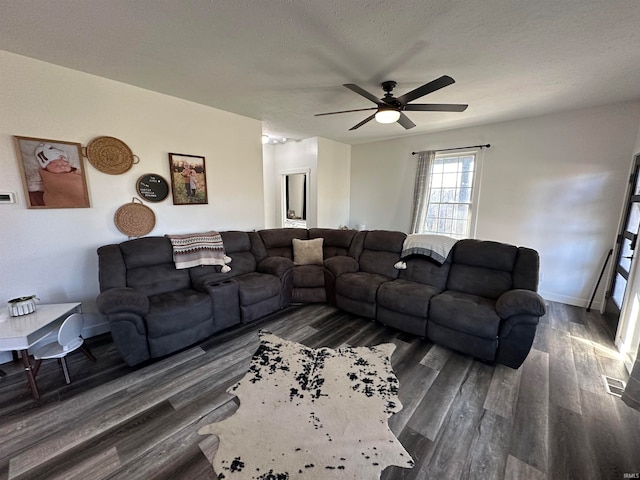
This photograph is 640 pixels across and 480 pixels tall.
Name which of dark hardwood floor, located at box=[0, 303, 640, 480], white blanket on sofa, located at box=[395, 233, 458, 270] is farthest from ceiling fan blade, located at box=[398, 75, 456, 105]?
dark hardwood floor, located at box=[0, 303, 640, 480]

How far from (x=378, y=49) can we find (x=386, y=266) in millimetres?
2406

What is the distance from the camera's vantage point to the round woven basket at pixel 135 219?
2934 millimetres

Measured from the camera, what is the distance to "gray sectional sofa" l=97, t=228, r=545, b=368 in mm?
2315

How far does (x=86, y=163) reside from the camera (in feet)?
8.81

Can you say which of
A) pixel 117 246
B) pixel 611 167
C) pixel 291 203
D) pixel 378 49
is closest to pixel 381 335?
pixel 378 49

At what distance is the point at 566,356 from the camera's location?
2.54 meters

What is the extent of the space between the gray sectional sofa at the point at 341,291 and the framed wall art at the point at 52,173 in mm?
617

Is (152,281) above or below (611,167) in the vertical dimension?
below

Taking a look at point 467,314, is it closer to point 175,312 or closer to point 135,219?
point 175,312

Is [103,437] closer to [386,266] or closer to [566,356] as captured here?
[386,266]

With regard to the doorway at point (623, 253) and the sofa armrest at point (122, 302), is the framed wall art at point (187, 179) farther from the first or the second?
the doorway at point (623, 253)

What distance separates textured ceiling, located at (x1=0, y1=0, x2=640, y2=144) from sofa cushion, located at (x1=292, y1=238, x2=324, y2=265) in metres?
1.99

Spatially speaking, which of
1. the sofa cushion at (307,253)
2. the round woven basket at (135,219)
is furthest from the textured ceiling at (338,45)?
the sofa cushion at (307,253)

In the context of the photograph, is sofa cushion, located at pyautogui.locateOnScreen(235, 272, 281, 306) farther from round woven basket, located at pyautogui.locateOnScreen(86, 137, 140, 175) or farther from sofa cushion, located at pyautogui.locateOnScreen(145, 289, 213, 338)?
round woven basket, located at pyautogui.locateOnScreen(86, 137, 140, 175)
